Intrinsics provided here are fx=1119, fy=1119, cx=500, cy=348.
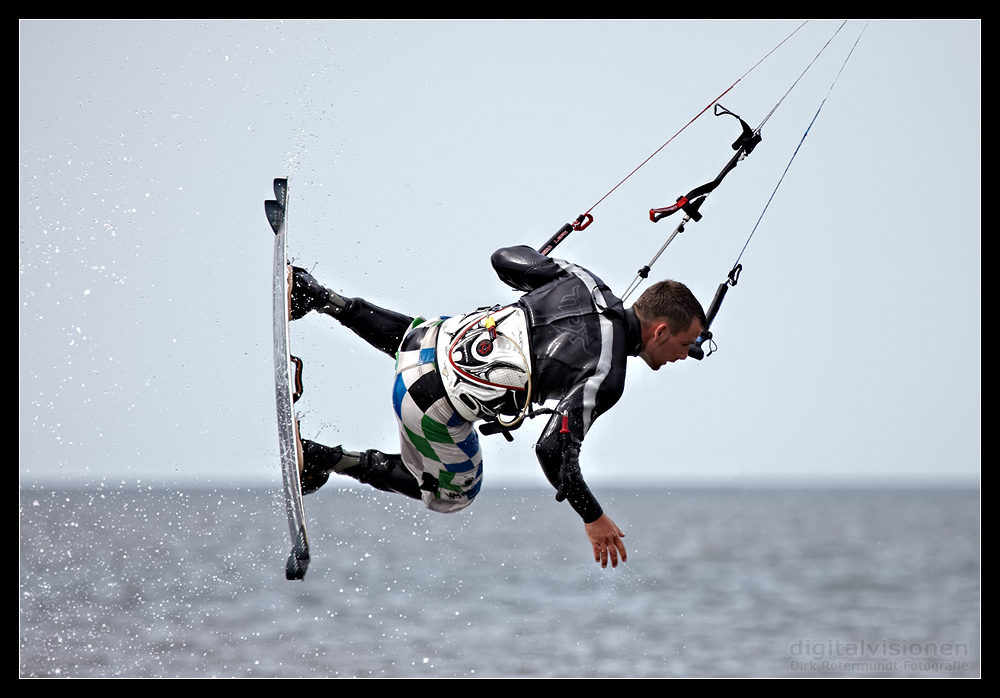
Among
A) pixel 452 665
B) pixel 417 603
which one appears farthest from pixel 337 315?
pixel 417 603

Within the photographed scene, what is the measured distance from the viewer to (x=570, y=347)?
5836 millimetres

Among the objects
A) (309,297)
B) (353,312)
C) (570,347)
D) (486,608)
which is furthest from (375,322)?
(486,608)

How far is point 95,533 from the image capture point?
49.8 m

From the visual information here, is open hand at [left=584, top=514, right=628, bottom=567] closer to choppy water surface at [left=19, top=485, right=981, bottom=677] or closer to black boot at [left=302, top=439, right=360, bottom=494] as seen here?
black boot at [left=302, top=439, right=360, bottom=494]

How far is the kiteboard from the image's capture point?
6.30 meters

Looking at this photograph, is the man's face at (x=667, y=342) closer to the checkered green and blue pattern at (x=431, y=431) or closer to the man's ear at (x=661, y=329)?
the man's ear at (x=661, y=329)

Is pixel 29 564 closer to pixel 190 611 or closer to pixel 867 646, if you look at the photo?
pixel 190 611

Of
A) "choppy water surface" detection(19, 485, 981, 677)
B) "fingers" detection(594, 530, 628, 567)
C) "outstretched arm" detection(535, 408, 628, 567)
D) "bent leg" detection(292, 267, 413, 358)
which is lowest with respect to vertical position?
"choppy water surface" detection(19, 485, 981, 677)

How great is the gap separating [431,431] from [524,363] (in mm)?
784

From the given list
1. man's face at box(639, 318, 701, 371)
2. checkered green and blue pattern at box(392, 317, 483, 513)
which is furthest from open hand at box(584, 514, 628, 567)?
checkered green and blue pattern at box(392, 317, 483, 513)

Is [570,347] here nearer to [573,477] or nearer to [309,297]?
[573,477]

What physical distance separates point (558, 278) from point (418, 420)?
113 centimetres

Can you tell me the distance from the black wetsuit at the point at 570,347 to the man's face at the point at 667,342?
0.22 feet

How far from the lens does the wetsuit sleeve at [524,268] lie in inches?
244
